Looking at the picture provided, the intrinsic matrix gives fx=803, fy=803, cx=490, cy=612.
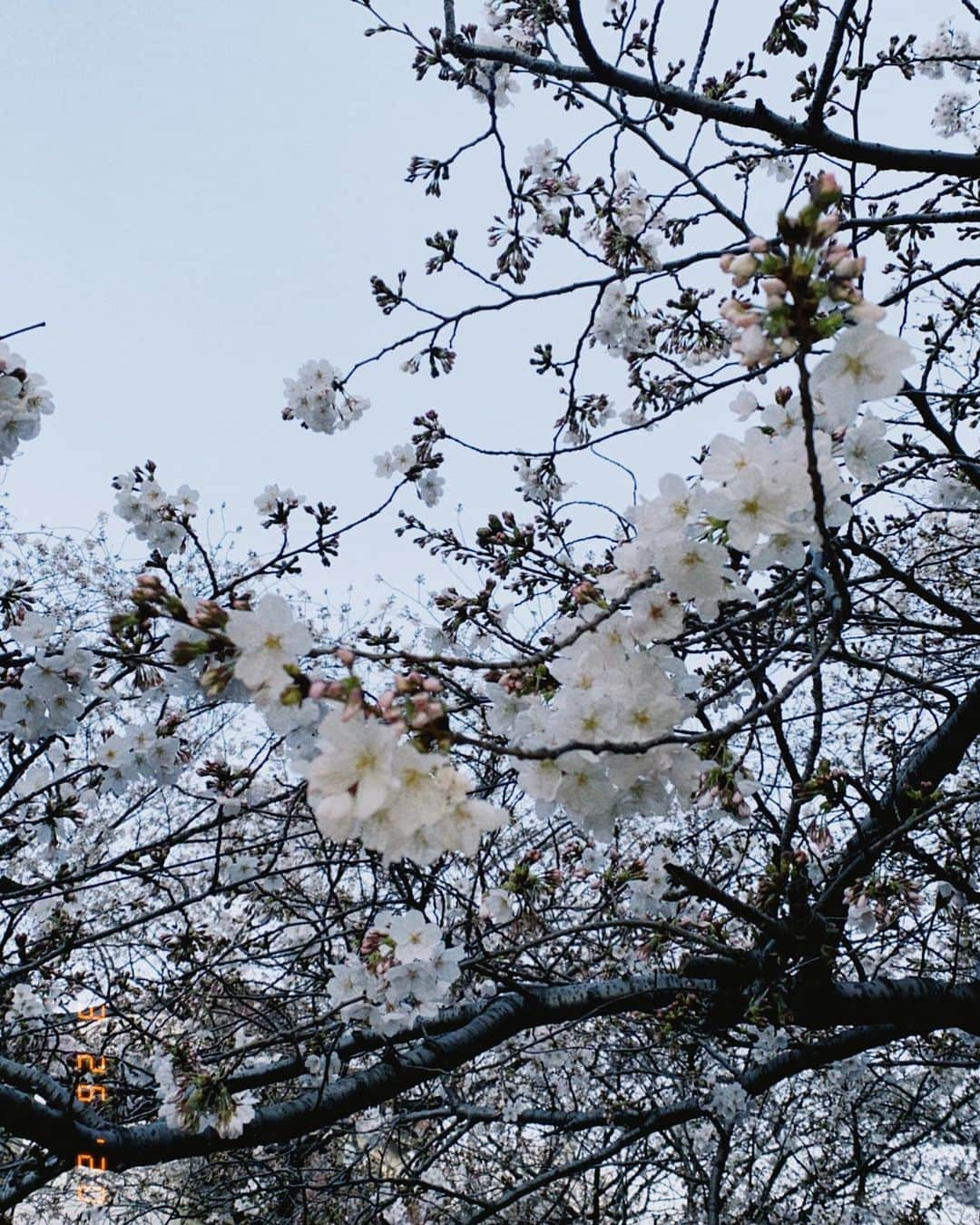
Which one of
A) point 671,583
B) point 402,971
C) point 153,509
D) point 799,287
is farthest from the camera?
point 153,509

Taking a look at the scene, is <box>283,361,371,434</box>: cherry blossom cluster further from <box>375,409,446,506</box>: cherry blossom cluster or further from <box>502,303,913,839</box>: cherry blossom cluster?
<box>502,303,913,839</box>: cherry blossom cluster

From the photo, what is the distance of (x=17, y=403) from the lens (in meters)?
2.41

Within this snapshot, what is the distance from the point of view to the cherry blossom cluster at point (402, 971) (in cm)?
265

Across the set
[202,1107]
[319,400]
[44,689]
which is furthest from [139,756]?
[319,400]

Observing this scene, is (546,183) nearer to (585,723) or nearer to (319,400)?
(319,400)

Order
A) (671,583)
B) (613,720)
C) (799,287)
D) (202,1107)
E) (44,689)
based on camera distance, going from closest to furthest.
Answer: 1. (799,287)
2. (613,720)
3. (671,583)
4. (202,1107)
5. (44,689)

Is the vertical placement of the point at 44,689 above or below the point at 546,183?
below

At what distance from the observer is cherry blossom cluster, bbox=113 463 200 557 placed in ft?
10.9

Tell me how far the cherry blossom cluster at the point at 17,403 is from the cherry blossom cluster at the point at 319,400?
1421 mm

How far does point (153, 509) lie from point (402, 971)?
82.5 inches

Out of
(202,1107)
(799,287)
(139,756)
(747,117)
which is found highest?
(747,117)

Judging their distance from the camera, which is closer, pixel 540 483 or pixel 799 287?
pixel 799 287

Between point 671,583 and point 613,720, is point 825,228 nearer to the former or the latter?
point 671,583

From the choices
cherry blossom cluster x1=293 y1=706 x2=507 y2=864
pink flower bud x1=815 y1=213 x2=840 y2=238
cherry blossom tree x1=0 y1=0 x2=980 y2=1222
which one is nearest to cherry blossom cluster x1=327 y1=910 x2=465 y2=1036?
cherry blossom tree x1=0 y1=0 x2=980 y2=1222
